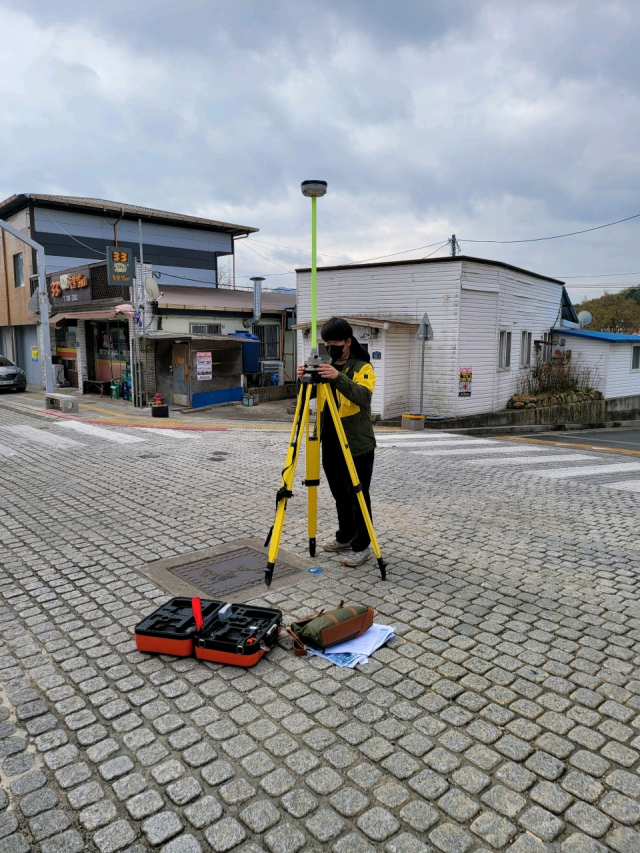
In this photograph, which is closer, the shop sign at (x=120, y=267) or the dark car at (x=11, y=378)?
the shop sign at (x=120, y=267)

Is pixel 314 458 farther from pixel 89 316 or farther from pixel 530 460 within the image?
pixel 89 316

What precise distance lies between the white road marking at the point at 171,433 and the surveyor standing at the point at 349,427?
284 inches

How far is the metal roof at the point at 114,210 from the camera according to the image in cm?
2455

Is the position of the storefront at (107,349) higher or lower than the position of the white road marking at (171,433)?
higher

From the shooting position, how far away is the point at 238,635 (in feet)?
11.2

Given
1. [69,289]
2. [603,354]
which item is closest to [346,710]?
[69,289]

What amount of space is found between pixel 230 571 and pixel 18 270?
93.9 feet

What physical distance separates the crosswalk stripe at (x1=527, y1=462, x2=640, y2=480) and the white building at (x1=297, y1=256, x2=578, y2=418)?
798cm

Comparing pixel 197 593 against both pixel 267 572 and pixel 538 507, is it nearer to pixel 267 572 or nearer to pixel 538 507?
pixel 267 572

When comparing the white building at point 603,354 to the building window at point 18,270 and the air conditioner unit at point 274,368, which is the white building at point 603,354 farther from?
the building window at point 18,270

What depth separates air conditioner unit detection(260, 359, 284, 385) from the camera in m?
23.0

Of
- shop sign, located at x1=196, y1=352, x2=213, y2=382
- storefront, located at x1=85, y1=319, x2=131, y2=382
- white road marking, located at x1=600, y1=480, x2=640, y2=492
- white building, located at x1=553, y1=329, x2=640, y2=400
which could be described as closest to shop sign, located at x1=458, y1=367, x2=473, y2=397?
white building, located at x1=553, y1=329, x2=640, y2=400

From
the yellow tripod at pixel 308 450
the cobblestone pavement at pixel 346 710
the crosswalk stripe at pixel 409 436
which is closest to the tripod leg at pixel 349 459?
the yellow tripod at pixel 308 450

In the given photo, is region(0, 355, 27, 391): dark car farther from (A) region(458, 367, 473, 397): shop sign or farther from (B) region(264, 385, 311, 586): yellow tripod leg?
(B) region(264, 385, 311, 586): yellow tripod leg
